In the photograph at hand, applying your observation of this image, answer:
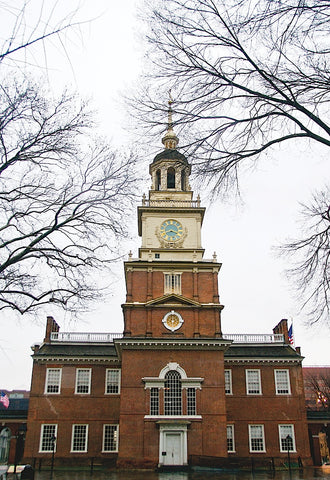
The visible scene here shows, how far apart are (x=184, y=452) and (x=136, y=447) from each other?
305cm

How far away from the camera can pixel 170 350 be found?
30844mm

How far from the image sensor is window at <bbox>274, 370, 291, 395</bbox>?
3662cm

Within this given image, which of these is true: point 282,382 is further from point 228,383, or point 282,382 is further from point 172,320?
point 172,320

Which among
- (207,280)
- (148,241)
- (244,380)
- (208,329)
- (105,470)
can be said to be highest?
(148,241)

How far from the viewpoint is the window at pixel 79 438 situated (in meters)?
34.6

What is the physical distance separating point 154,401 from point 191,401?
2.45 m

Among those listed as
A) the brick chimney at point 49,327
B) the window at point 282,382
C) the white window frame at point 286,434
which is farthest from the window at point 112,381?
the white window frame at point 286,434

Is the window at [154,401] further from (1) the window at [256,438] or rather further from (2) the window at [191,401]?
(1) the window at [256,438]

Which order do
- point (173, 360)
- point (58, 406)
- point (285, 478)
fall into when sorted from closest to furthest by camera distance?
point (285, 478) → point (173, 360) → point (58, 406)

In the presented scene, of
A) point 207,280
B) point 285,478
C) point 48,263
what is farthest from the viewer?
point 207,280

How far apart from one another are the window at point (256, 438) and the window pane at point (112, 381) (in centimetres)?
1116

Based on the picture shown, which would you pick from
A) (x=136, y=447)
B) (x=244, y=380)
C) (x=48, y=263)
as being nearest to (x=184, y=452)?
(x=136, y=447)

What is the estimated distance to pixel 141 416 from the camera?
29.2m

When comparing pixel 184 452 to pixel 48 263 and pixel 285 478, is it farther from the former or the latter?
pixel 48 263
